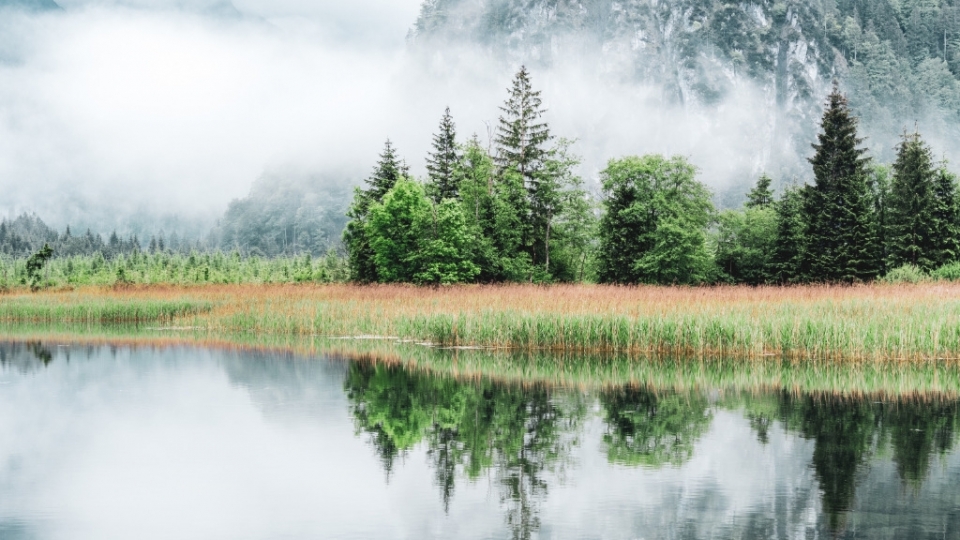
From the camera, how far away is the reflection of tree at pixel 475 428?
10727mm

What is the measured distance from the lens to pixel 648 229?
176ft

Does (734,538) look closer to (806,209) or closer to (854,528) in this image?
(854,528)

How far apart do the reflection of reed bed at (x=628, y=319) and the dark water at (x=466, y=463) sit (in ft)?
19.5

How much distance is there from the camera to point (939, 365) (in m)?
21.4

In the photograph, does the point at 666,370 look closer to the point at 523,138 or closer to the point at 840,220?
the point at 840,220

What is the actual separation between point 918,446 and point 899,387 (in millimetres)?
6113

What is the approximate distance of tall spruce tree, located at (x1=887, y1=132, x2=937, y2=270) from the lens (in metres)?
54.5

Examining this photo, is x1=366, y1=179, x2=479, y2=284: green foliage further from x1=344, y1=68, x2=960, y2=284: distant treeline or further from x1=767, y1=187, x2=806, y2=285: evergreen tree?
x1=767, y1=187, x2=806, y2=285: evergreen tree

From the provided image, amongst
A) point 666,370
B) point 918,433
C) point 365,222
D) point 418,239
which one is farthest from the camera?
point 365,222

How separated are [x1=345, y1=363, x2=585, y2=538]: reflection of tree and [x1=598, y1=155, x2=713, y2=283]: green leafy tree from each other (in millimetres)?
33935

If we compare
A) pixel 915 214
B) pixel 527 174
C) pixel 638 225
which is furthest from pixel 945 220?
pixel 527 174

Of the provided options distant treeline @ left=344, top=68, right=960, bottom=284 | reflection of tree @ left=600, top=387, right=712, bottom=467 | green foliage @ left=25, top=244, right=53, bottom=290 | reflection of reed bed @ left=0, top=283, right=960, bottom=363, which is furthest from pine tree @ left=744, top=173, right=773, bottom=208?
reflection of tree @ left=600, top=387, right=712, bottom=467

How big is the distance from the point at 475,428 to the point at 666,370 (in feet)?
27.9

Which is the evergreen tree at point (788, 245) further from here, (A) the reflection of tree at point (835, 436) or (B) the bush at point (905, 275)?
(A) the reflection of tree at point (835, 436)
